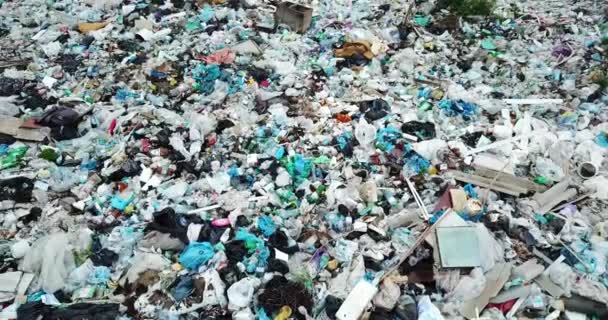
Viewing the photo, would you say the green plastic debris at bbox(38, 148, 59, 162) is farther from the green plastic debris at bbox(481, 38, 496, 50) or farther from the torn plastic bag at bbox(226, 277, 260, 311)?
the green plastic debris at bbox(481, 38, 496, 50)

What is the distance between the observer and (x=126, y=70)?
5855 mm

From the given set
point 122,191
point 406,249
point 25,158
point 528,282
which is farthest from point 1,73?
point 528,282

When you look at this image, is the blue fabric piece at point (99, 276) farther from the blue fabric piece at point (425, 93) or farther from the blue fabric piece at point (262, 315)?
the blue fabric piece at point (425, 93)

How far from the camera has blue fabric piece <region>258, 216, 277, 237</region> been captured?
149 inches

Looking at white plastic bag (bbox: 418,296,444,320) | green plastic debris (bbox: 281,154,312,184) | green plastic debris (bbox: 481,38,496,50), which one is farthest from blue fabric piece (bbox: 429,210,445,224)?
green plastic debris (bbox: 481,38,496,50)

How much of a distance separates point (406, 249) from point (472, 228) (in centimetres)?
55

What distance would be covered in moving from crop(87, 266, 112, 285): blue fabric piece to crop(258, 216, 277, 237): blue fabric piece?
1.26 metres

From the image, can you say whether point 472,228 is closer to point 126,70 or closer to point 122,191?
point 122,191

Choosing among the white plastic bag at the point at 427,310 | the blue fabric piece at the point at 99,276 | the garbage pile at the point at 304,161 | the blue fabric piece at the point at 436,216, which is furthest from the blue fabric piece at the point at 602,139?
the blue fabric piece at the point at 99,276

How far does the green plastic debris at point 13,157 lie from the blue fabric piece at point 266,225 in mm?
2715

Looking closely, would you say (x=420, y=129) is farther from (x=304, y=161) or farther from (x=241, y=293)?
(x=241, y=293)

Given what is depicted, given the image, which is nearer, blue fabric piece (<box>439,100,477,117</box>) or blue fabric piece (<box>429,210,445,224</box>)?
blue fabric piece (<box>429,210,445,224</box>)

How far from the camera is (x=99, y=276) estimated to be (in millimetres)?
3529

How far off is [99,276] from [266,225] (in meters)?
1.38
